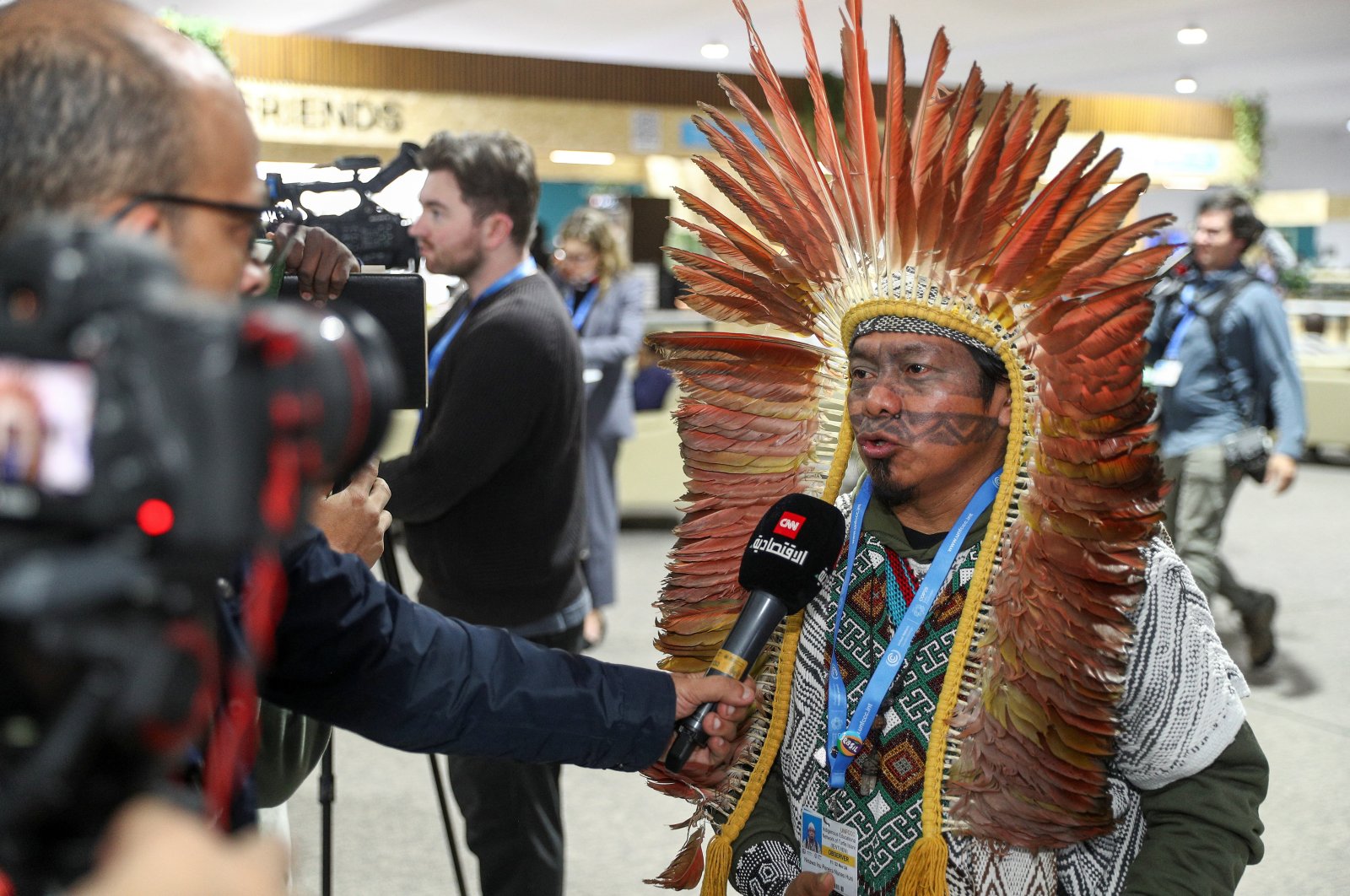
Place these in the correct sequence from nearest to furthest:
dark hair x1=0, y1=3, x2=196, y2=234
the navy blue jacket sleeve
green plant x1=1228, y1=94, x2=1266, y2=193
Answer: dark hair x1=0, y1=3, x2=196, y2=234 → the navy blue jacket sleeve → green plant x1=1228, y1=94, x2=1266, y2=193

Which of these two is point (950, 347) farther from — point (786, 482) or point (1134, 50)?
point (1134, 50)

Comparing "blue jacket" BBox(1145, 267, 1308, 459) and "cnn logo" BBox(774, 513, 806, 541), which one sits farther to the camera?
"blue jacket" BBox(1145, 267, 1308, 459)

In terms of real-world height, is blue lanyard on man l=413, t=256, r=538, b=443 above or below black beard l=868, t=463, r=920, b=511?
above

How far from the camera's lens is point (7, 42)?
2.35 feet

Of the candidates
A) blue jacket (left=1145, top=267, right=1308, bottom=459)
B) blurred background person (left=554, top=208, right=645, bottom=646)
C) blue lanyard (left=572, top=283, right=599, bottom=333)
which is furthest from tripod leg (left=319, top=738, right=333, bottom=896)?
blue lanyard (left=572, top=283, right=599, bottom=333)

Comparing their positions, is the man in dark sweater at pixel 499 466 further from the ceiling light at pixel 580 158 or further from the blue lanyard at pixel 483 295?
the ceiling light at pixel 580 158

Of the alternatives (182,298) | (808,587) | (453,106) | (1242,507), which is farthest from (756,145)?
(453,106)

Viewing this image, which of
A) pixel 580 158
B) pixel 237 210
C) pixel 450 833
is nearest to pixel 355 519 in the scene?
pixel 237 210

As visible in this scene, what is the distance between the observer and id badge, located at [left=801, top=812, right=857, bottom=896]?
1492 mm

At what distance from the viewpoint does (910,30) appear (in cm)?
1100

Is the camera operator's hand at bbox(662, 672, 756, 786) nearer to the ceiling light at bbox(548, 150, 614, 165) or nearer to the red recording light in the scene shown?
the red recording light

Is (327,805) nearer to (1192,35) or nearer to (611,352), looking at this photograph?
(611,352)

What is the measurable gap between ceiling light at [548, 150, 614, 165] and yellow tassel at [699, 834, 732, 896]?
10835mm

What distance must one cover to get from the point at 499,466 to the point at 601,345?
2.90 metres
